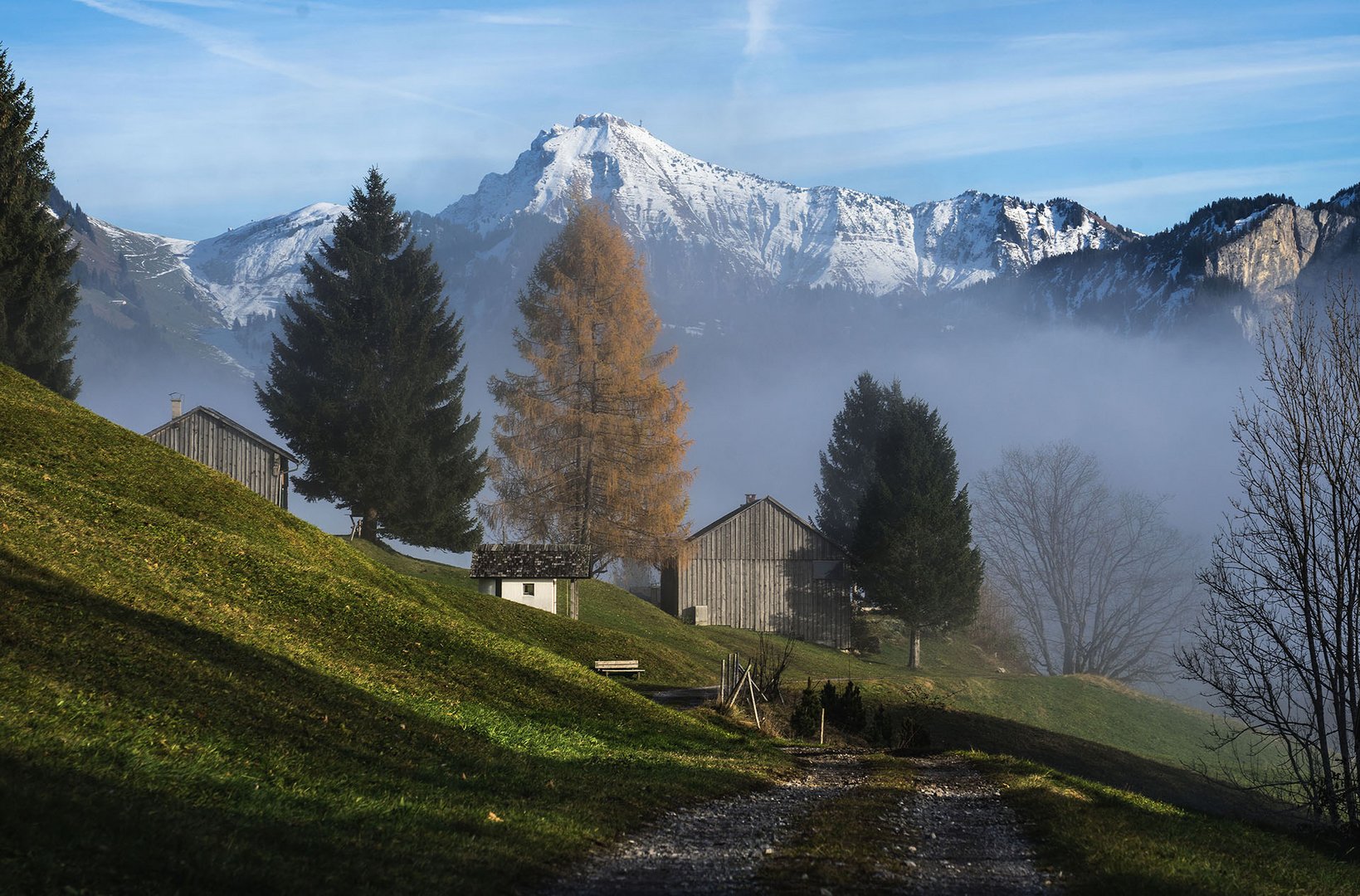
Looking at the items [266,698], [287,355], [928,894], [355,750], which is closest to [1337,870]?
[928,894]

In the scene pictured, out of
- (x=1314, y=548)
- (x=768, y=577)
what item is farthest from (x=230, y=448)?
(x=1314, y=548)

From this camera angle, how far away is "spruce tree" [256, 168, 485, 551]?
188ft

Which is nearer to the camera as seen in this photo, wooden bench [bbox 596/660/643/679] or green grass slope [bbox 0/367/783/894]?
green grass slope [bbox 0/367/783/894]

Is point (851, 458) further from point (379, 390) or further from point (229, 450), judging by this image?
point (229, 450)

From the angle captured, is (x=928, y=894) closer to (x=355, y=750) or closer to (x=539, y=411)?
(x=355, y=750)

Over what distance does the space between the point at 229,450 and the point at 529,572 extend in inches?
818

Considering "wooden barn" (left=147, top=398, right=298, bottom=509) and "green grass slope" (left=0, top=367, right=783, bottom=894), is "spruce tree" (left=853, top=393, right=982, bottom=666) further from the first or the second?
"green grass slope" (left=0, top=367, right=783, bottom=894)

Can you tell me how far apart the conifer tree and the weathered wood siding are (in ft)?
37.3

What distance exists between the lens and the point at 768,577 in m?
63.3

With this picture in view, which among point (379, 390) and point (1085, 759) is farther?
point (379, 390)

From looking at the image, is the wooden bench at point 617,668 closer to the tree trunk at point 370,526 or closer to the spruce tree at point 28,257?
the tree trunk at point 370,526

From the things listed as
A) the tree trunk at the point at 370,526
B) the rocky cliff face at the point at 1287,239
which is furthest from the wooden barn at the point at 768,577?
the rocky cliff face at the point at 1287,239

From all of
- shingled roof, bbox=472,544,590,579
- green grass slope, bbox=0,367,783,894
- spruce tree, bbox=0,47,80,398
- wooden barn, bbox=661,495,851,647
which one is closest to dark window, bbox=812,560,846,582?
wooden barn, bbox=661,495,851,647

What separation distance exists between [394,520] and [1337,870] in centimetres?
4946
